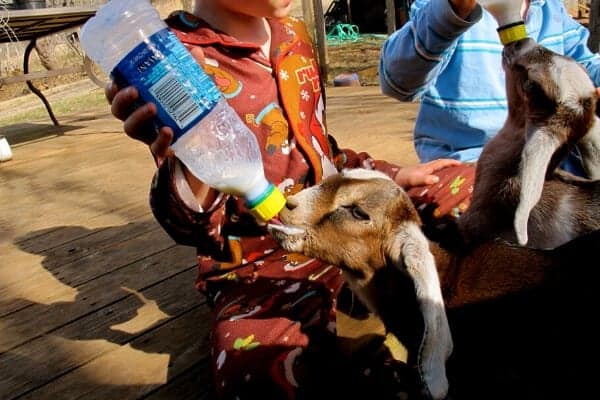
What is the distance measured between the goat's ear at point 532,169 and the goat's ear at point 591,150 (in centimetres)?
19

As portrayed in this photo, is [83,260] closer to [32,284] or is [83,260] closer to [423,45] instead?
[32,284]

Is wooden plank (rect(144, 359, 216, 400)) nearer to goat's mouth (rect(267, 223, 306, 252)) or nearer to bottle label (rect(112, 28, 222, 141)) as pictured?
goat's mouth (rect(267, 223, 306, 252))

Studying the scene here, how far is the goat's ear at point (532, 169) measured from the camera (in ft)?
6.48

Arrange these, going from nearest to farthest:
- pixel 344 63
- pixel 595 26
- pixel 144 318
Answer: pixel 144 318
pixel 595 26
pixel 344 63

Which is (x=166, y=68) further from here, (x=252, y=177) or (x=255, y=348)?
(x=255, y=348)

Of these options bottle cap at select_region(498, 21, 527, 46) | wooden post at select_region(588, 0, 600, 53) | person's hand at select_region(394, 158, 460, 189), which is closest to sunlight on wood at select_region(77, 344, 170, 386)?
person's hand at select_region(394, 158, 460, 189)

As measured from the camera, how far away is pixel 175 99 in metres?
1.45

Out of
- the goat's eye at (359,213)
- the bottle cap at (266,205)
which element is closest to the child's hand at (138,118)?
the bottle cap at (266,205)

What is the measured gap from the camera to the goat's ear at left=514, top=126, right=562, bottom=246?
6.48ft

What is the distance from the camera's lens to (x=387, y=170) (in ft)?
8.50

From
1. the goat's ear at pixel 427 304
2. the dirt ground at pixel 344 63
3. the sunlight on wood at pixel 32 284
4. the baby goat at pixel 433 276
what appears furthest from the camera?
the dirt ground at pixel 344 63

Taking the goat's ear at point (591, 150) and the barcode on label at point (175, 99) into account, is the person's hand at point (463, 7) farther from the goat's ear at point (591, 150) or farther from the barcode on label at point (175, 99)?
the barcode on label at point (175, 99)

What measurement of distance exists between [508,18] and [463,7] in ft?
0.89

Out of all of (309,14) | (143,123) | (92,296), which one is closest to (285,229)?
(143,123)
